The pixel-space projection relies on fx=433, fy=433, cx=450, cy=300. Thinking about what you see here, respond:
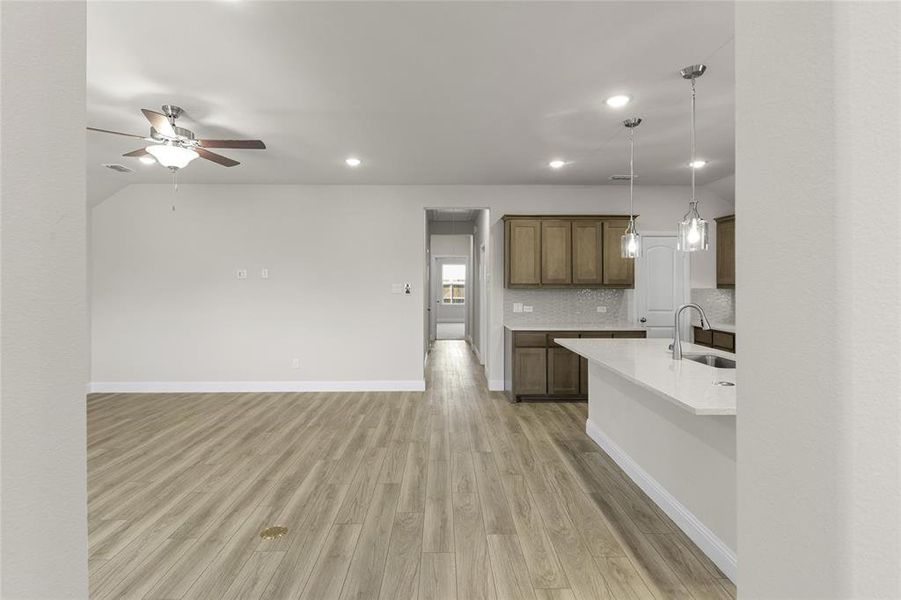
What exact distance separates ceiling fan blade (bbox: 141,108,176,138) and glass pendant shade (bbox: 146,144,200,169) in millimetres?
98

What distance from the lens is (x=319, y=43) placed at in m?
2.35

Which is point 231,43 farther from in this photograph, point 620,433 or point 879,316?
point 620,433

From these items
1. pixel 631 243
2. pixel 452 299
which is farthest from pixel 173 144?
pixel 452 299

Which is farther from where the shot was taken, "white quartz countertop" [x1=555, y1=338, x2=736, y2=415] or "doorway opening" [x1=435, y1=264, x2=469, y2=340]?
"doorway opening" [x1=435, y1=264, x2=469, y2=340]

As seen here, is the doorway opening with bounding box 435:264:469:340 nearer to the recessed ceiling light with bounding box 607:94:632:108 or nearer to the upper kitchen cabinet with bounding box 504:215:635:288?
the upper kitchen cabinet with bounding box 504:215:635:288

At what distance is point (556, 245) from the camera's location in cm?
515

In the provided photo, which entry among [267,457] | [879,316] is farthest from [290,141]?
[879,316]

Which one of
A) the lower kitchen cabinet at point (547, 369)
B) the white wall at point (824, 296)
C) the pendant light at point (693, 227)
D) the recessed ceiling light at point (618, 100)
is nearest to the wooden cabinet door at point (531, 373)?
the lower kitchen cabinet at point (547, 369)

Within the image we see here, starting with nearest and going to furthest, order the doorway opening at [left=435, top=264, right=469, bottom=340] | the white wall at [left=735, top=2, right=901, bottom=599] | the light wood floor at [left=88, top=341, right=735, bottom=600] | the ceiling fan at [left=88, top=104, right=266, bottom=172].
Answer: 1. the white wall at [left=735, top=2, right=901, bottom=599]
2. the light wood floor at [left=88, top=341, right=735, bottom=600]
3. the ceiling fan at [left=88, top=104, right=266, bottom=172]
4. the doorway opening at [left=435, top=264, right=469, bottom=340]

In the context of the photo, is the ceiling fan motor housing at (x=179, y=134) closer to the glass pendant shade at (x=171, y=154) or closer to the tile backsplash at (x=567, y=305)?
the glass pendant shade at (x=171, y=154)

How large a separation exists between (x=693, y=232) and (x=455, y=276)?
10.5m

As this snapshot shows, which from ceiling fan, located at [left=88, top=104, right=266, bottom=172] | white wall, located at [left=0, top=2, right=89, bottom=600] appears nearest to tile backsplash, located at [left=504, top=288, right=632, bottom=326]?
ceiling fan, located at [left=88, top=104, right=266, bottom=172]

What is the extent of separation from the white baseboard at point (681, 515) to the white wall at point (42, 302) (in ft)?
5.80

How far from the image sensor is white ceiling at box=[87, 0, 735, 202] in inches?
83.9
